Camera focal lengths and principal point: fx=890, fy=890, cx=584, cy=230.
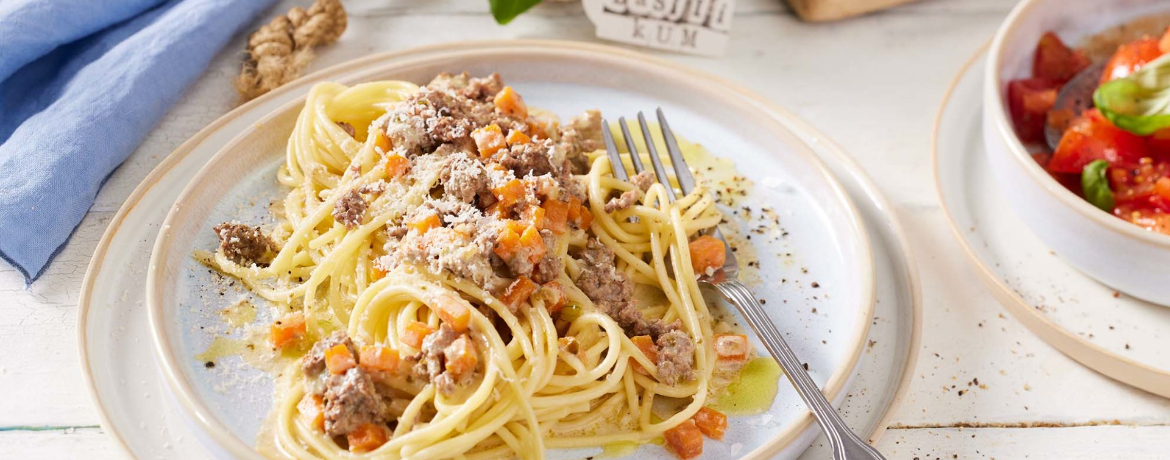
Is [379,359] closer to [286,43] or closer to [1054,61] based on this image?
[286,43]

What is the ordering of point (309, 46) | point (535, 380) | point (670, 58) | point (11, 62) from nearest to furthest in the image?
point (535, 380) < point (11, 62) < point (309, 46) < point (670, 58)

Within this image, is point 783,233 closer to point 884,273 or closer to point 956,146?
point 884,273

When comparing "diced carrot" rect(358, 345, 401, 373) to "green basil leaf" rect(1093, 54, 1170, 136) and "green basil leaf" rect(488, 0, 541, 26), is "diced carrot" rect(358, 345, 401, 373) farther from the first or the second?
"green basil leaf" rect(1093, 54, 1170, 136)

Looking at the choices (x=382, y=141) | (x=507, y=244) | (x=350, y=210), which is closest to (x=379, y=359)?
(x=507, y=244)

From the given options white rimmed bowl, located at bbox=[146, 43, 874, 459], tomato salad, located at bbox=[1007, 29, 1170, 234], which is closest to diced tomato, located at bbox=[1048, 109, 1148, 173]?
tomato salad, located at bbox=[1007, 29, 1170, 234]

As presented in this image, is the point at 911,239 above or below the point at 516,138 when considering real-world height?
below

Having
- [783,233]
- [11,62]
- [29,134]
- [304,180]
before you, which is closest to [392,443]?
[304,180]
